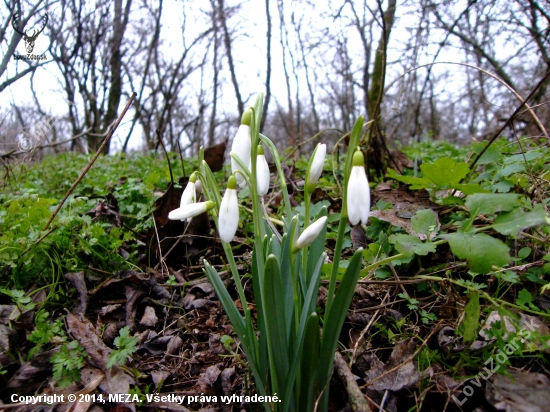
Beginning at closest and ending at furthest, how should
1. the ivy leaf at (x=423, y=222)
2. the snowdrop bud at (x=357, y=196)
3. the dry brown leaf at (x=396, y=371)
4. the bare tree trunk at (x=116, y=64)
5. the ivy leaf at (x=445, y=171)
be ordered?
the snowdrop bud at (x=357, y=196) < the dry brown leaf at (x=396, y=371) < the ivy leaf at (x=423, y=222) < the ivy leaf at (x=445, y=171) < the bare tree trunk at (x=116, y=64)

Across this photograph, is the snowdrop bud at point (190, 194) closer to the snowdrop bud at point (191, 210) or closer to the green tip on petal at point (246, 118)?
the snowdrop bud at point (191, 210)

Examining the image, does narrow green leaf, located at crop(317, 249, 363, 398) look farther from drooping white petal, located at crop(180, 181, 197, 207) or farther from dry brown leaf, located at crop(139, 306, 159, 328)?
dry brown leaf, located at crop(139, 306, 159, 328)

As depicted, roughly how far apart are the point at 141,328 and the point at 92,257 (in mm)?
520

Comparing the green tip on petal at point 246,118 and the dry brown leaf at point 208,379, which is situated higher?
the green tip on petal at point 246,118

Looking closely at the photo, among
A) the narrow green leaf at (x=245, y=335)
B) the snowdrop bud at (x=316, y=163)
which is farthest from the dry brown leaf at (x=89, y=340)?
the snowdrop bud at (x=316, y=163)

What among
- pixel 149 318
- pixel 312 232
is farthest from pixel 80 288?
pixel 312 232

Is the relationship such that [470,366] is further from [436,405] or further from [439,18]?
[439,18]

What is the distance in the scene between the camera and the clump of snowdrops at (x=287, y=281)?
92cm

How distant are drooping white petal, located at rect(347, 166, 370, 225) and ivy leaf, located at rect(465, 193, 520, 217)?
44 cm

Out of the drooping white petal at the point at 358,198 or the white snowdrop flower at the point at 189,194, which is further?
the white snowdrop flower at the point at 189,194

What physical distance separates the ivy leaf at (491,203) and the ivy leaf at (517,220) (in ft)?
0.09

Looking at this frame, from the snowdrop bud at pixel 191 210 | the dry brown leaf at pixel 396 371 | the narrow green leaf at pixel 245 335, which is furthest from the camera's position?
the dry brown leaf at pixel 396 371

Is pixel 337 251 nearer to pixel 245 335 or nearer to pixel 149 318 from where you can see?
pixel 245 335

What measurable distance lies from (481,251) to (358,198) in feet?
1.31
